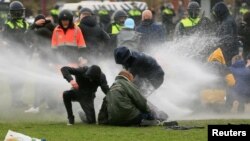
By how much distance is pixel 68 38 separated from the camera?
1733 cm

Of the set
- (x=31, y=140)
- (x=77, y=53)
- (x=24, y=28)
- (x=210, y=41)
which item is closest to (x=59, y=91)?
(x=77, y=53)

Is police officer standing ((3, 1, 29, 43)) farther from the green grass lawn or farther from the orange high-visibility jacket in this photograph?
the green grass lawn

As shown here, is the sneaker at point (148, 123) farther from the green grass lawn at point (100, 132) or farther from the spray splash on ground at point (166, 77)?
the spray splash on ground at point (166, 77)

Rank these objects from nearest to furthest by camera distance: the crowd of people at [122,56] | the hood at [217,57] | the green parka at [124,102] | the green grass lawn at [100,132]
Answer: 1. the green grass lawn at [100,132]
2. the green parka at [124,102]
3. the crowd of people at [122,56]
4. the hood at [217,57]

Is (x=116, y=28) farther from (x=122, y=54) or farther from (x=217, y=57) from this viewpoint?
(x=122, y=54)

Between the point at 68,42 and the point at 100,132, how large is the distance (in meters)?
3.70

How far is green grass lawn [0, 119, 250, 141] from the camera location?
1331cm

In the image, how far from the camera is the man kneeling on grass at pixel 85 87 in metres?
15.1

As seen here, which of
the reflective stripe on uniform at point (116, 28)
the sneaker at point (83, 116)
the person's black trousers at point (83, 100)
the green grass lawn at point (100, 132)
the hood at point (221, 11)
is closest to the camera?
the green grass lawn at point (100, 132)

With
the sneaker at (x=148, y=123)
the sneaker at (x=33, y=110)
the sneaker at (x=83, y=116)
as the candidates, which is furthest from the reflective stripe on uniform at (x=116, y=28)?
the sneaker at (x=148, y=123)

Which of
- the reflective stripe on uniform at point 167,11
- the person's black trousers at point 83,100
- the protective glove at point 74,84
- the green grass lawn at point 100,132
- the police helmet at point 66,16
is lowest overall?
the green grass lawn at point 100,132

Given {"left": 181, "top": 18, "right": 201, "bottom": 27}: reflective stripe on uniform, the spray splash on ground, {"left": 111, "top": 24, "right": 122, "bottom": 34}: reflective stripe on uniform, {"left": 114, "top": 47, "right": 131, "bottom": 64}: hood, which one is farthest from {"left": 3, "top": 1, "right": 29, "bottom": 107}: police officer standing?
{"left": 114, "top": 47, "right": 131, "bottom": 64}: hood

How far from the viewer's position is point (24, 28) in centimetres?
1941

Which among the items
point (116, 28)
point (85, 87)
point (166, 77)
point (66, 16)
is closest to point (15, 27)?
point (66, 16)
